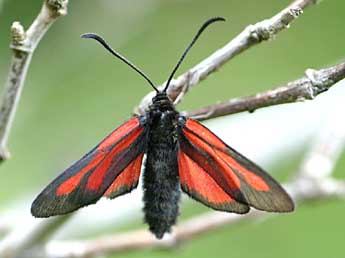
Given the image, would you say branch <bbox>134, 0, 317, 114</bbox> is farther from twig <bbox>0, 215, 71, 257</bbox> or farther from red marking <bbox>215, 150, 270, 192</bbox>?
twig <bbox>0, 215, 71, 257</bbox>

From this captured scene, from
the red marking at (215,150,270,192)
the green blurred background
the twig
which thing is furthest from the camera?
the green blurred background

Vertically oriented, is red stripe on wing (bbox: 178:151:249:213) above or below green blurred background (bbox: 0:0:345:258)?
above

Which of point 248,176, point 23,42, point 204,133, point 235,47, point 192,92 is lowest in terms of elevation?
point 192,92

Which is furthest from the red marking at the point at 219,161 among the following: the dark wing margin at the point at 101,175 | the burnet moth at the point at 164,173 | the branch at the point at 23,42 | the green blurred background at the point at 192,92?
the green blurred background at the point at 192,92

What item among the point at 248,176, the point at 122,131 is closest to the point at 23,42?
the point at 122,131

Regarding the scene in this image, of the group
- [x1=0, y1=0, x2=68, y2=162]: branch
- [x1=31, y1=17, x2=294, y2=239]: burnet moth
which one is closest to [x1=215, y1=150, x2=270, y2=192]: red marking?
[x1=31, y1=17, x2=294, y2=239]: burnet moth

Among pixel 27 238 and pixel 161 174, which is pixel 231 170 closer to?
pixel 161 174

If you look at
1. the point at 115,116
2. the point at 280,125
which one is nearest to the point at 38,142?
the point at 115,116
